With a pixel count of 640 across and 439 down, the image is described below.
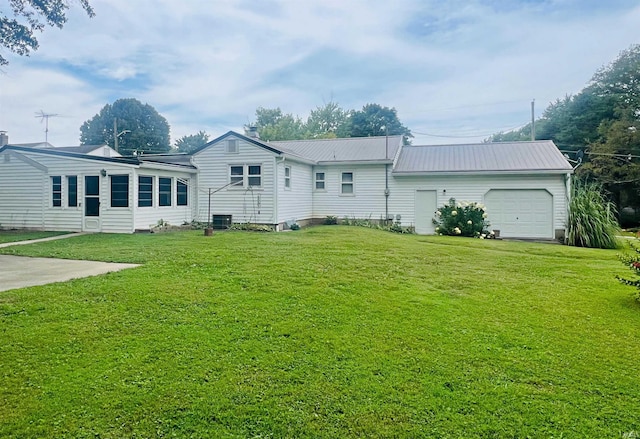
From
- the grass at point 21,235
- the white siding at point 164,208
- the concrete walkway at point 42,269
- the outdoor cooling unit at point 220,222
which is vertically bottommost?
the concrete walkway at point 42,269

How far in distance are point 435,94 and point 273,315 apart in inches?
983

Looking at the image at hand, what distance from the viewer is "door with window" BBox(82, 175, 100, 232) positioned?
1463 cm

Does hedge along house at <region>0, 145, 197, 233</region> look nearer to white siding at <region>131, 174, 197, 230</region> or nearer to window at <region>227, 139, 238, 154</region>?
white siding at <region>131, 174, 197, 230</region>

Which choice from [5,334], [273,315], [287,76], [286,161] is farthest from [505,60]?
[5,334]

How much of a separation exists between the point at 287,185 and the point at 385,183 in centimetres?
469

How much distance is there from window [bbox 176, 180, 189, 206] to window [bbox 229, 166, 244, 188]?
1942mm

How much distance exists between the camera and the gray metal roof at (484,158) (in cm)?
1731

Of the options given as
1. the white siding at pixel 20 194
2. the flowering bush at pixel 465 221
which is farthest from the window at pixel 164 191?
the flowering bush at pixel 465 221

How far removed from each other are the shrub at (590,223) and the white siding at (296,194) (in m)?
10.8

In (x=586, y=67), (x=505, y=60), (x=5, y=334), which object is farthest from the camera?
(x=586, y=67)

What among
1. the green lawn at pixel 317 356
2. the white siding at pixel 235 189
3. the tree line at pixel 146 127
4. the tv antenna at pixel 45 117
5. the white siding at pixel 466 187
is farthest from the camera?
the tree line at pixel 146 127

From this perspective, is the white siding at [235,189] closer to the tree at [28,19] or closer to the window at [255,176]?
the window at [255,176]

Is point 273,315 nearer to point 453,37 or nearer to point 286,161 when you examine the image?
point 286,161

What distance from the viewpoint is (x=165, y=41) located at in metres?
15.9
